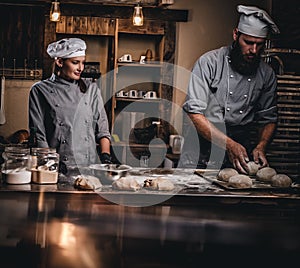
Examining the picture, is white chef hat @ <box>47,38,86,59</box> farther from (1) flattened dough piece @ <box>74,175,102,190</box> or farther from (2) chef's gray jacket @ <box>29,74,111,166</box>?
(1) flattened dough piece @ <box>74,175,102,190</box>

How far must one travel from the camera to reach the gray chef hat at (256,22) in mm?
3955

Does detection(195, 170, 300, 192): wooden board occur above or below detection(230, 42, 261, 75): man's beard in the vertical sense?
below

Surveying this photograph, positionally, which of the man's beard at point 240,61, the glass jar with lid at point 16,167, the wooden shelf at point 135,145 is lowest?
the wooden shelf at point 135,145

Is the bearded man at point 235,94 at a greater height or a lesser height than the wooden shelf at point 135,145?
greater

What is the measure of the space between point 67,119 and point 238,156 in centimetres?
132

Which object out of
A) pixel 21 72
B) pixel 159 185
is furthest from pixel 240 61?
pixel 21 72

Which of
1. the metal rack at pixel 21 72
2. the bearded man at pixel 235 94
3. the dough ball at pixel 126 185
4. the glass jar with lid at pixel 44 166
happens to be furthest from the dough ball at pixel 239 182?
the metal rack at pixel 21 72

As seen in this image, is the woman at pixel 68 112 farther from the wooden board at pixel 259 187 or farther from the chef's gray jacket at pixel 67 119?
the wooden board at pixel 259 187

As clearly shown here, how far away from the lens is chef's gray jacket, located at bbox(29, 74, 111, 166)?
13.7ft

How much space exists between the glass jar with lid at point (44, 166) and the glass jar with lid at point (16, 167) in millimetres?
31

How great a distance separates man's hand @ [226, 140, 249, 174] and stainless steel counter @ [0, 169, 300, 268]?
2.13 ft

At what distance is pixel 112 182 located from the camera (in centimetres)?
281

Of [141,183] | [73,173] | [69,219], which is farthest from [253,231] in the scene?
[73,173]

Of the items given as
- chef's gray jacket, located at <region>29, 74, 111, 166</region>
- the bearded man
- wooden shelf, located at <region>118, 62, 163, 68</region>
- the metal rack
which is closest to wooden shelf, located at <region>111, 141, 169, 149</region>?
wooden shelf, located at <region>118, 62, 163, 68</region>
